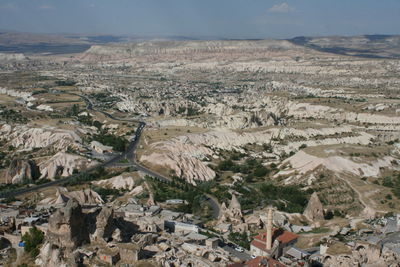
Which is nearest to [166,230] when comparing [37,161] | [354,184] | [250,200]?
[250,200]

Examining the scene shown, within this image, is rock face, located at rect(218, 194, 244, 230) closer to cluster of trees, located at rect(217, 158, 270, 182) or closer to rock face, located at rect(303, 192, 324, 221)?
rock face, located at rect(303, 192, 324, 221)

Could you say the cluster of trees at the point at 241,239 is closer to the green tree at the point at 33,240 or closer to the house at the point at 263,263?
the house at the point at 263,263

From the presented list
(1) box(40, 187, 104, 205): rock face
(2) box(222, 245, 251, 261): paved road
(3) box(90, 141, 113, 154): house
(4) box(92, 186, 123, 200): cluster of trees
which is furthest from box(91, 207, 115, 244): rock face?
(3) box(90, 141, 113, 154): house

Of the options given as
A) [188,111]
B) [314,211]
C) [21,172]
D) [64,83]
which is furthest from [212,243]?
[64,83]

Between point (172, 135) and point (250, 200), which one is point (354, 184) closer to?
point (250, 200)

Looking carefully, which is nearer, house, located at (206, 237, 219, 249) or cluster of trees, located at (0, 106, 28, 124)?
house, located at (206, 237, 219, 249)
